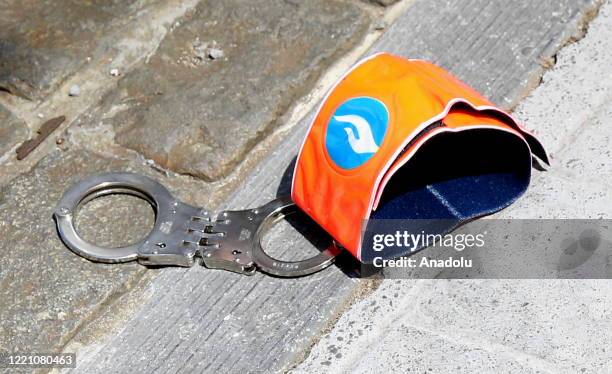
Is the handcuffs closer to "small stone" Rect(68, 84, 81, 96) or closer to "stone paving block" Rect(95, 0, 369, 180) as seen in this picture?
"stone paving block" Rect(95, 0, 369, 180)

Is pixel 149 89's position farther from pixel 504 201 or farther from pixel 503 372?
pixel 503 372

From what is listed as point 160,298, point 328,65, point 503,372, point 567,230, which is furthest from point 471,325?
point 328,65

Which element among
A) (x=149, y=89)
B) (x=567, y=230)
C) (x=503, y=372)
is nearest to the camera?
(x=503, y=372)

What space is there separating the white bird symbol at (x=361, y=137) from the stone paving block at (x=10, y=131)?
121 centimetres

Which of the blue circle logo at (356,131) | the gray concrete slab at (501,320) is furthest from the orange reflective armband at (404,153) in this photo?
the gray concrete slab at (501,320)

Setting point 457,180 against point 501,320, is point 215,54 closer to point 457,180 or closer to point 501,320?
point 457,180

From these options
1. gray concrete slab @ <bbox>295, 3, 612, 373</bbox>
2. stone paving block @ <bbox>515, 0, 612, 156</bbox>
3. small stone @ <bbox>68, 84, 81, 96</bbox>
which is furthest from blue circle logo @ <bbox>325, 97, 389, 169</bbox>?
small stone @ <bbox>68, 84, 81, 96</bbox>

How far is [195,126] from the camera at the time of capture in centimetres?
316

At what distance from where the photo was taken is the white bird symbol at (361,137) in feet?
8.38

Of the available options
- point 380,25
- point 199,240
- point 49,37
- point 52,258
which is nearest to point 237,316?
point 199,240

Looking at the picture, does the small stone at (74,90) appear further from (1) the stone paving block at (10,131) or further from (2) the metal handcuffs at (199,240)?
(2) the metal handcuffs at (199,240)

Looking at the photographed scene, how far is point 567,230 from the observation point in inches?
108

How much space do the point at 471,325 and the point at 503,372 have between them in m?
0.16

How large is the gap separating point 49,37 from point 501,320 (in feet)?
6.07
